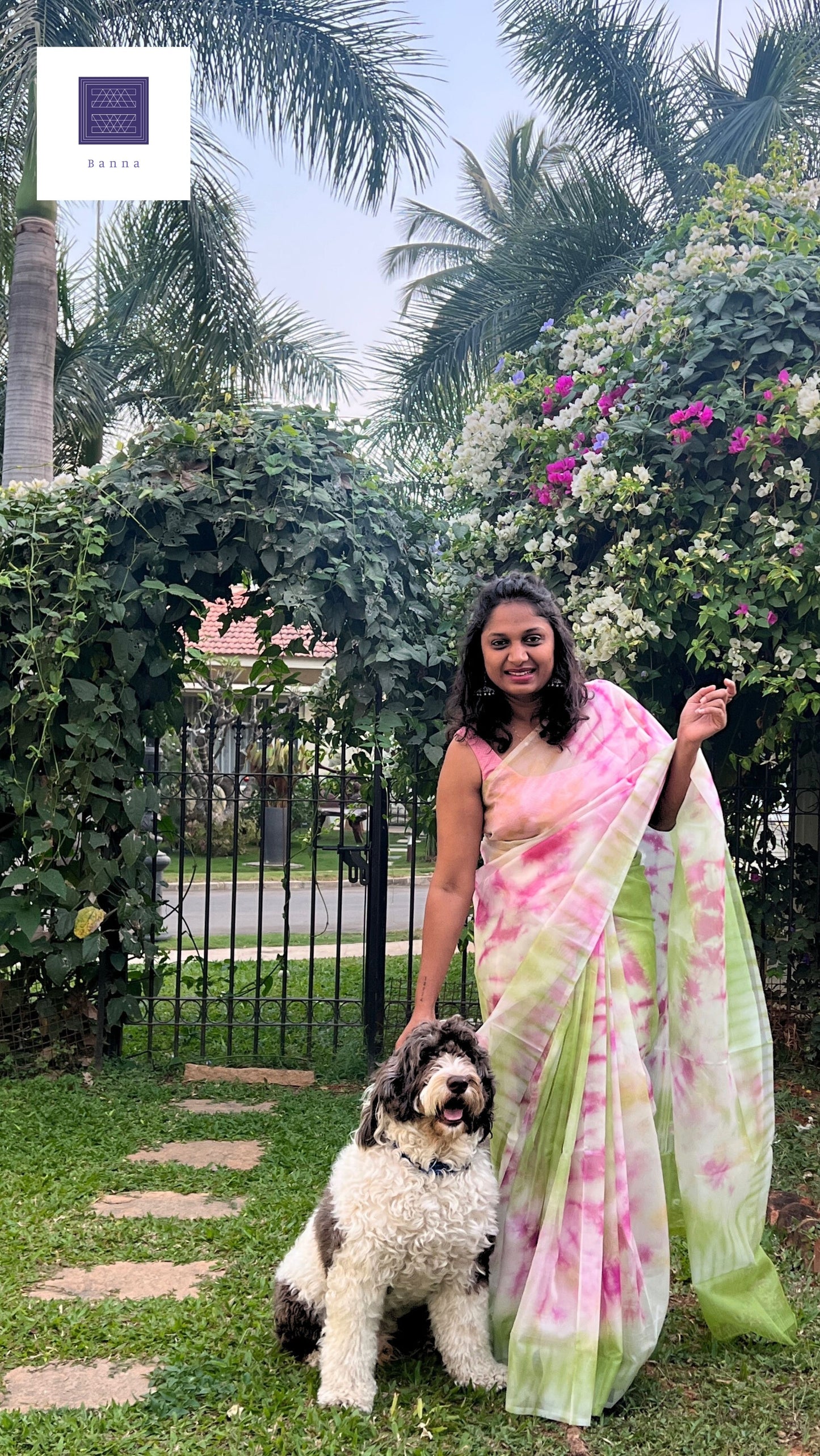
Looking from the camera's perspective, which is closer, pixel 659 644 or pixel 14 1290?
pixel 14 1290

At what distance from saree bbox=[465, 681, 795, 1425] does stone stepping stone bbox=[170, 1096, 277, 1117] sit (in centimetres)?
237

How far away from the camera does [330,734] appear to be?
5.45 metres

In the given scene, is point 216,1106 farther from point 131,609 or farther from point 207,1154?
point 131,609

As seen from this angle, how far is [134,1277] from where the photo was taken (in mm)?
2959

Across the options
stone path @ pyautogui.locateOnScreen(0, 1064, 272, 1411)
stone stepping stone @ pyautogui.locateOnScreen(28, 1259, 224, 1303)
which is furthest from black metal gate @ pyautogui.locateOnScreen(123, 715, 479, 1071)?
stone stepping stone @ pyautogui.locateOnScreen(28, 1259, 224, 1303)

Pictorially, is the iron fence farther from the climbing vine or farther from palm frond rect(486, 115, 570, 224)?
palm frond rect(486, 115, 570, 224)

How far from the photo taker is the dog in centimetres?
212

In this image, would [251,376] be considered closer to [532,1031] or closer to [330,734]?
[330,734]

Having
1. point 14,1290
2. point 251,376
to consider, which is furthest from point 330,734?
point 251,376

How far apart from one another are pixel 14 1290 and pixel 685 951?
1.97 meters

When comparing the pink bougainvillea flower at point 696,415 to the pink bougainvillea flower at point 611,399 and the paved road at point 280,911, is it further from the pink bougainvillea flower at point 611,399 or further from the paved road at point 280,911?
the paved road at point 280,911

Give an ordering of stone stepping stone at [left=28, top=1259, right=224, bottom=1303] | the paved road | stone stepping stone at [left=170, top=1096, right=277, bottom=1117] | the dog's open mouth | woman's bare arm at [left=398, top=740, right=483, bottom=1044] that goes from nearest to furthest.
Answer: the dog's open mouth < woman's bare arm at [left=398, top=740, right=483, bottom=1044] < stone stepping stone at [left=28, top=1259, right=224, bottom=1303] < stone stepping stone at [left=170, top=1096, right=277, bottom=1117] < the paved road

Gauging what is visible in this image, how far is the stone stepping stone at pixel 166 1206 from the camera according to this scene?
11.1 ft

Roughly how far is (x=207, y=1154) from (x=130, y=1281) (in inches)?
41.6
